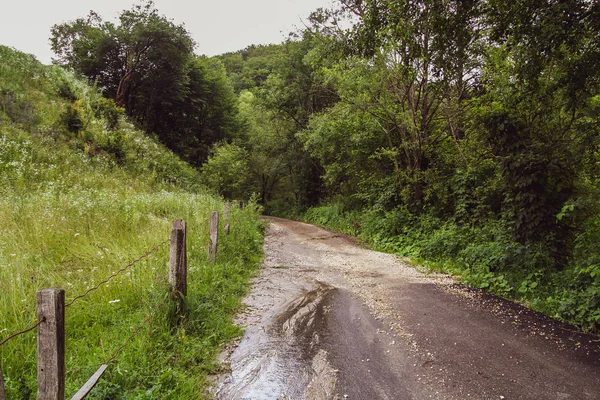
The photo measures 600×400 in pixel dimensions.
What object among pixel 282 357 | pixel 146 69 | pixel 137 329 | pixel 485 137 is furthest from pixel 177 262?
pixel 146 69

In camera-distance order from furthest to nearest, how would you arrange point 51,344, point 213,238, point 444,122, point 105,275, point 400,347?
1. point 444,122
2. point 213,238
3. point 105,275
4. point 400,347
5. point 51,344

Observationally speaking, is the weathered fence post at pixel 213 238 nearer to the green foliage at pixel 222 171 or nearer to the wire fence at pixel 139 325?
the wire fence at pixel 139 325

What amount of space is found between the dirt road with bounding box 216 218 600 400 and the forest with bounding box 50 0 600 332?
3.19 ft

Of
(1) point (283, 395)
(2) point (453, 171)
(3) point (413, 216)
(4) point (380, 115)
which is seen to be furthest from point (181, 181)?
(1) point (283, 395)

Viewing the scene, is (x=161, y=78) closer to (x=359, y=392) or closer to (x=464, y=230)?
(x=464, y=230)

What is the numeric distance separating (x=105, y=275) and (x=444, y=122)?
511 inches

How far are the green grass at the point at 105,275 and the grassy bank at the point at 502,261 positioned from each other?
16.5ft

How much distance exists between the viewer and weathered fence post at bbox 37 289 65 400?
2.11 m

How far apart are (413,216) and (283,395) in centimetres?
998

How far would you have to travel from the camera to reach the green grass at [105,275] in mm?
3232

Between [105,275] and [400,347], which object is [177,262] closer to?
[105,275]

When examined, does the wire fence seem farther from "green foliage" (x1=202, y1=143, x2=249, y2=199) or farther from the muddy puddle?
"green foliage" (x1=202, y1=143, x2=249, y2=199)

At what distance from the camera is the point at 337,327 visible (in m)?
5.09

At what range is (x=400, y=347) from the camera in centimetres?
444
